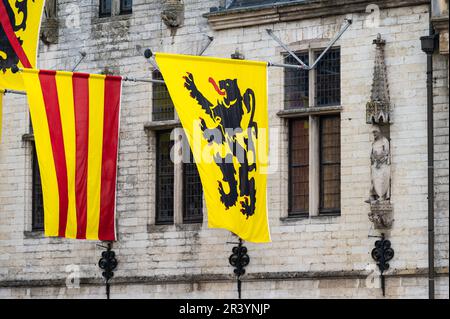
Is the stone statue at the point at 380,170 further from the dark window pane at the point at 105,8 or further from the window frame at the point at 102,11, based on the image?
the dark window pane at the point at 105,8

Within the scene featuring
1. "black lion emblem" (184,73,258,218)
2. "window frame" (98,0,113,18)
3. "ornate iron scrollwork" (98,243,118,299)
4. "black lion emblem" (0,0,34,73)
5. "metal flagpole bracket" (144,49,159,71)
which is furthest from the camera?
"window frame" (98,0,113,18)

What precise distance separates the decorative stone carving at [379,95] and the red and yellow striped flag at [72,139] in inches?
188

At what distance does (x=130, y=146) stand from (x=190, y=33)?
2691mm

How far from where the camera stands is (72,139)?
120 ft

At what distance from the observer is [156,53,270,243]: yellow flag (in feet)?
114

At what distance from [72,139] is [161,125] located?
10.6 feet

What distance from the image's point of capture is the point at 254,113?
35.5 m

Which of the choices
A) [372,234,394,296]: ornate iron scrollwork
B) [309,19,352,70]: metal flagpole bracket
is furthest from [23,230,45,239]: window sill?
[372,234,394,296]: ornate iron scrollwork

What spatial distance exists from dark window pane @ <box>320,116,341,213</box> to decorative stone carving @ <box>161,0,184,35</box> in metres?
4.12

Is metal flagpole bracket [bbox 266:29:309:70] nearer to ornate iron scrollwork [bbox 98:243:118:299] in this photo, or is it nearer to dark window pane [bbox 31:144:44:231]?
ornate iron scrollwork [bbox 98:243:118:299]

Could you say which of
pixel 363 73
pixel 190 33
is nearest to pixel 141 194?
pixel 190 33
